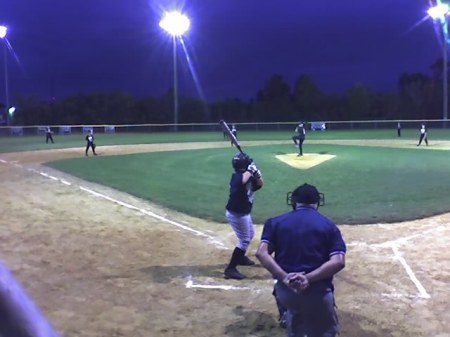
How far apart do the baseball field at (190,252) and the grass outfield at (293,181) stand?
0.08m

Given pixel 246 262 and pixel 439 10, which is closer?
pixel 246 262

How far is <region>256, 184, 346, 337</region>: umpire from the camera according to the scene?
177 inches

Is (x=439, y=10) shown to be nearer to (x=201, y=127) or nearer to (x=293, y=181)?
(x=201, y=127)

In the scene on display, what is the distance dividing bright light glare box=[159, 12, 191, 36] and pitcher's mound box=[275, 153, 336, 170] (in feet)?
100

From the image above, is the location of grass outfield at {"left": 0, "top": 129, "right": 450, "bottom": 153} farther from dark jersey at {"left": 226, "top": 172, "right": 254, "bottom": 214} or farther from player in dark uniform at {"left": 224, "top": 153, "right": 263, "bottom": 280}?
dark jersey at {"left": 226, "top": 172, "right": 254, "bottom": 214}

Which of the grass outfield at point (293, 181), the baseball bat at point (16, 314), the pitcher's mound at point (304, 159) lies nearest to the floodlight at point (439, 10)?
the grass outfield at point (293, 181)

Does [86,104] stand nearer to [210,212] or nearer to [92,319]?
[210,212]

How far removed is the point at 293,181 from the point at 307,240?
16.3 m

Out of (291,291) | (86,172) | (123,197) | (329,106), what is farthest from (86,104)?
(291,291)

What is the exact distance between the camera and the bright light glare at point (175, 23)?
58125 mm

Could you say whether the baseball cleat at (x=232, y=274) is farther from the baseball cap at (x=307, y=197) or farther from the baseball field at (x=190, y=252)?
the baseball cap at (x=307, y=197)

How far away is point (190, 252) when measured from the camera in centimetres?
1025

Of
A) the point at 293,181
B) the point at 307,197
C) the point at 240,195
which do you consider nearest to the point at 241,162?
the point at 240,195

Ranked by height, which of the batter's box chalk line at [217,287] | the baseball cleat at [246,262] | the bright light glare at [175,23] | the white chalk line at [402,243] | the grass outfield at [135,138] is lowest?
the white chalk line at [402,243]
